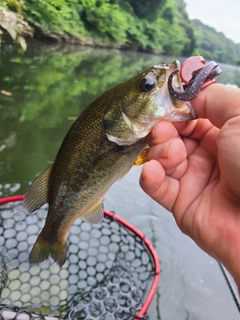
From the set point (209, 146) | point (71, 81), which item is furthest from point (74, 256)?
point (71, 81)

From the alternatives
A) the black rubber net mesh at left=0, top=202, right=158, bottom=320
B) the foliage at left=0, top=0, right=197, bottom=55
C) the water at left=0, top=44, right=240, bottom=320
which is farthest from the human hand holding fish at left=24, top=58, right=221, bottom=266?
the foliage at left=0, top=0, right=197, bottom=55

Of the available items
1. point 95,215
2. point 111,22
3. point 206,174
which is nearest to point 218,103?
point 206,174

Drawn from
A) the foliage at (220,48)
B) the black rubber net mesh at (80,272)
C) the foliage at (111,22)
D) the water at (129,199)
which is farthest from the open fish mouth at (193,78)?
the foliage at (220,48)

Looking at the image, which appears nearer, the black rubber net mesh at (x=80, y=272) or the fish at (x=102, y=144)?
the fish at (x=102, y=144)

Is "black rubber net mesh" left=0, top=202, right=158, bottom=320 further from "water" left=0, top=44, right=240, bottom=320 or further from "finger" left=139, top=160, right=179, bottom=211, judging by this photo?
"finger" left=139, top=160, right=179, bottom=211

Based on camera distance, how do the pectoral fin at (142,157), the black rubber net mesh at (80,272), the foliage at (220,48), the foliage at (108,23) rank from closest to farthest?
the pectoral fin at (142,157) < the black rubber net mesh at (80,272) < the foliage at (108,23) < the foliage at (220,48)

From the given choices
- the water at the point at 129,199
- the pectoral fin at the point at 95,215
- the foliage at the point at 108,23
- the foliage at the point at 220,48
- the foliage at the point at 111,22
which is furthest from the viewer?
the foliage at the point at 220,48

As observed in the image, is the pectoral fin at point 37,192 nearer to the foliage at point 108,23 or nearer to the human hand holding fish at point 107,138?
→ the human hand holding fish at point 107,138
